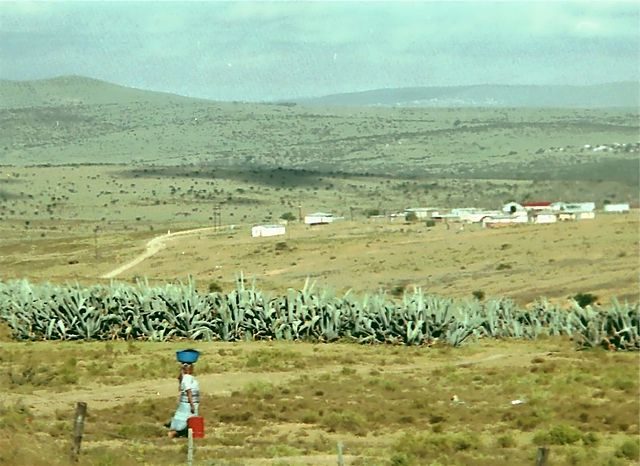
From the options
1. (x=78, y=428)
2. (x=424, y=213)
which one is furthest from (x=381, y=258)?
(x=78, y=428)

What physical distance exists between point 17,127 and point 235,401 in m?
72.3

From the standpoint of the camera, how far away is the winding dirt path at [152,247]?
209ft

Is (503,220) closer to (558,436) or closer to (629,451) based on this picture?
(558,436)

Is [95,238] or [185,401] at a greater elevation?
[185,401]

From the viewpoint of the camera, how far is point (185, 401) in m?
19.1

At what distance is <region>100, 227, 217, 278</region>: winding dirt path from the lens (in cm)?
6382

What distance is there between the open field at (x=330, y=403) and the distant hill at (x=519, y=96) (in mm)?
7888

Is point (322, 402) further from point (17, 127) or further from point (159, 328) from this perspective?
point (17, 127)

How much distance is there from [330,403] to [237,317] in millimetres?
10974

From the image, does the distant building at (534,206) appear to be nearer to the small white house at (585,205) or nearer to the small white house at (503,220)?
the small white house at (503,220)

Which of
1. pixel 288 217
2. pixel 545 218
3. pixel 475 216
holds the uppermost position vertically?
pixel 545 218

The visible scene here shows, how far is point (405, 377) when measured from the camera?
2784cm

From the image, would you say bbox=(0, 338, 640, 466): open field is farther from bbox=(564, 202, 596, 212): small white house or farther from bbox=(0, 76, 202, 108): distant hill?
bbox=(0, 76, 202, 108): distant hill

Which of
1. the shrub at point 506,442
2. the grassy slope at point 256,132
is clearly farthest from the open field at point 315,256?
the grassy slope at point 256,132
